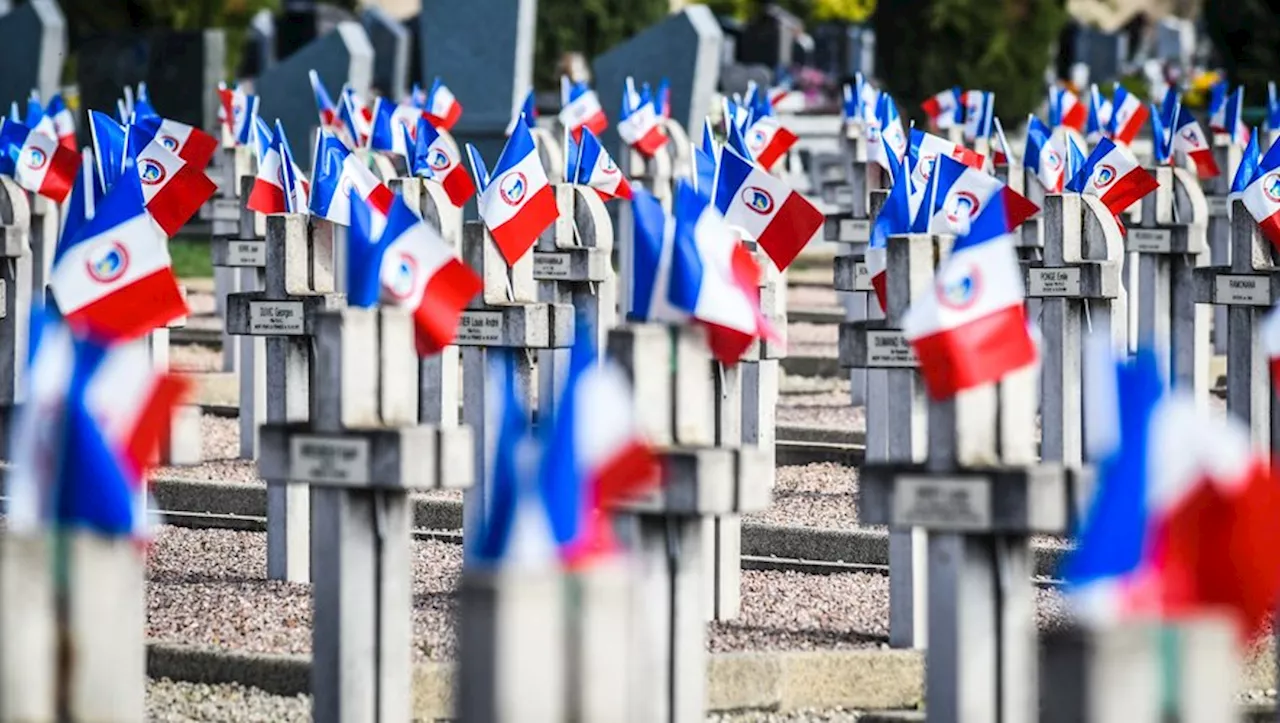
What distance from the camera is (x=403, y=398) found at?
8.24 meters

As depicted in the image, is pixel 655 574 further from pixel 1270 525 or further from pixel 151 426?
pixel 1270 525

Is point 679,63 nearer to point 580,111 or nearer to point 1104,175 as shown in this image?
point 580,111

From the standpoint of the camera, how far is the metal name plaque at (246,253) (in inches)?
579

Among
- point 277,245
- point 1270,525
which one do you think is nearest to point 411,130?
point 277,245

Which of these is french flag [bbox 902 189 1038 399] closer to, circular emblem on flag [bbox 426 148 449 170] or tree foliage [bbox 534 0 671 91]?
circular emblem on flag [bbox 426 148 449 170]

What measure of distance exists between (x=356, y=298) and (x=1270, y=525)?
3362 mm

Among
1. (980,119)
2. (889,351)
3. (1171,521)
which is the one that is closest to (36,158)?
(980,119)

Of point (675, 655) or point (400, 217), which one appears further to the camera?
point (400, 217)

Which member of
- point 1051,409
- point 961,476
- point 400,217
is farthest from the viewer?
point 1051,409

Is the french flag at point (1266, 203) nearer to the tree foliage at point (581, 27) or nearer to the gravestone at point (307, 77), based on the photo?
the gravestone at point (307, 77)

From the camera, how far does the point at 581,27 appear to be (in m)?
37.7

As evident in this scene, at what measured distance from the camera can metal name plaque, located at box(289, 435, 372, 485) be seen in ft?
26.5

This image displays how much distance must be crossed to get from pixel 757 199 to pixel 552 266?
1.36m

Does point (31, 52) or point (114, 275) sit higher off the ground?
point (31, 52)
